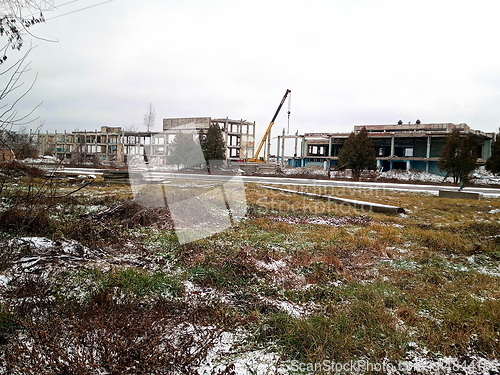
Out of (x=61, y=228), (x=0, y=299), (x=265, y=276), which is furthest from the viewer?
(x=61, y=228)

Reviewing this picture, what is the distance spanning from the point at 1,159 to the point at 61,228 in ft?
10.4

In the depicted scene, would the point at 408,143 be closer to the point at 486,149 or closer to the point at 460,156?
the point at 486,149

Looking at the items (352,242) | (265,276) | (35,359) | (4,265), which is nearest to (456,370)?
(265,276)

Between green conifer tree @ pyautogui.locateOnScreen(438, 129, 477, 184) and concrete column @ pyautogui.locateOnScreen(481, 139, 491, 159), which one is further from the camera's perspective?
concrete column @ pyautogui.locateOnScreen(481, 139, 491, 159)

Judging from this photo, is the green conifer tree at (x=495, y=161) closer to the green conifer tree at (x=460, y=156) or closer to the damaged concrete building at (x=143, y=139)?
the green conifer tree at (x=460, y=156)

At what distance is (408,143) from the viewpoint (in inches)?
2077

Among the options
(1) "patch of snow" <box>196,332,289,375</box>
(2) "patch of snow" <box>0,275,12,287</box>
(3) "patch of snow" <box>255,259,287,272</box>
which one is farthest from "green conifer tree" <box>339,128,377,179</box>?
(2) "patch of snow" <box>0,275,12,287</box>

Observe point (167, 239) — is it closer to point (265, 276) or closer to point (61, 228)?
point (61, 228)

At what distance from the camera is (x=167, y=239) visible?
735 centimetres

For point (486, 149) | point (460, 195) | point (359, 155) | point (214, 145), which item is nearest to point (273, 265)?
point (460, 195)

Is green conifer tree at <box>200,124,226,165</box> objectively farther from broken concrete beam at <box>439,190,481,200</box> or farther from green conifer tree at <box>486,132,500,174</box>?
green conifer tree at <box>486,132,500,174</box>

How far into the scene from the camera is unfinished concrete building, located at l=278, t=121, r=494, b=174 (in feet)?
160

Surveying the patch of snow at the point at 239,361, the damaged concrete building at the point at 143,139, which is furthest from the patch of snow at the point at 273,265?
the damaged concrete building at the point at 143,139

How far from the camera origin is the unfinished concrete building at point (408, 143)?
48688mm
